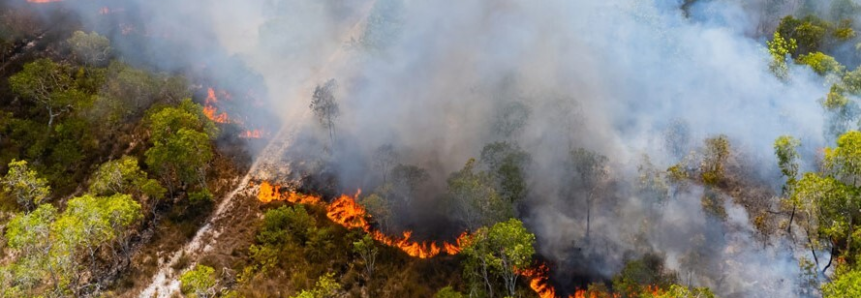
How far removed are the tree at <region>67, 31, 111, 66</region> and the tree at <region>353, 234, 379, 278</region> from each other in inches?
2281

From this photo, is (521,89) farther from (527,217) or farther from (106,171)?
(106,171)

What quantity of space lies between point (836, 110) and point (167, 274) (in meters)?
78.7

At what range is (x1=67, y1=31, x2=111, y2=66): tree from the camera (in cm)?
8862

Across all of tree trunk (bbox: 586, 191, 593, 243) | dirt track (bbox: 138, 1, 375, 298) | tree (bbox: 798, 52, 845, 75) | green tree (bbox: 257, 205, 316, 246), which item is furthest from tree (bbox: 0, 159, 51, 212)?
tree (bbox: 798, 52, 845, 75)

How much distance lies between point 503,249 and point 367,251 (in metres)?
18.5

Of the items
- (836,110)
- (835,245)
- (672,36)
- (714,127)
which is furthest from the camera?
(672,36)

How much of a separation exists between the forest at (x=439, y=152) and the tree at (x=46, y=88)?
1.53 feet

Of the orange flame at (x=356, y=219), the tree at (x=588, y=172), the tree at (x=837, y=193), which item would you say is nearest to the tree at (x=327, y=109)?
the orange flame at (x=356, y=219)

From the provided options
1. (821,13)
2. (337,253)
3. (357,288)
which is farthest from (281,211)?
(821,13)

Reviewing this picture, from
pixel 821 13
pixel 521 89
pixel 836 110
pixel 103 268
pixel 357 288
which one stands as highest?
pixel 821 13

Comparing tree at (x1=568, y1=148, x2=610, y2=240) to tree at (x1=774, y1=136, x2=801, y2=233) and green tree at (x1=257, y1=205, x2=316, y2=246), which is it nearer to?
tree at (x1=774, y1=136, x2=801, y2=233)

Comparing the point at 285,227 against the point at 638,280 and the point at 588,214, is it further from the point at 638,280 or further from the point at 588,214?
the point at 638,280

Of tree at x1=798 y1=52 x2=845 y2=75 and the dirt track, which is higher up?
tree at x1=798 y1=52 x2=845 y2=75

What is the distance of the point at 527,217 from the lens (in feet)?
226
